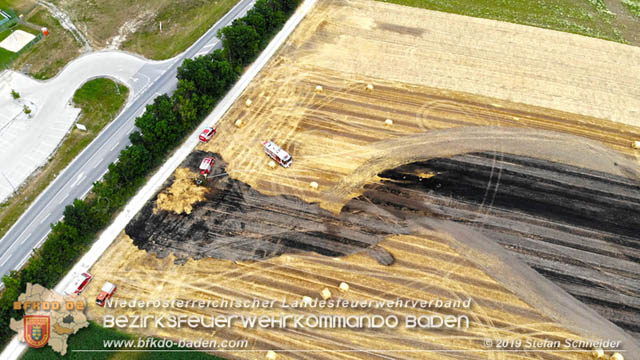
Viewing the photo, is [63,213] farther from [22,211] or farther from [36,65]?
[36,65]

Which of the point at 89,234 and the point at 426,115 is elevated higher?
the point at 426,115

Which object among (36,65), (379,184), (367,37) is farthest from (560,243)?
(36,65)

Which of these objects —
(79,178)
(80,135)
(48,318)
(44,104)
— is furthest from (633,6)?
(48,318)

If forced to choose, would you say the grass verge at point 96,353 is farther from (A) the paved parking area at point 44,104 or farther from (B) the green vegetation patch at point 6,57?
(B) the green vegetation patch at point 6,57

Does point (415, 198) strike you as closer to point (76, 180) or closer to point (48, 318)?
point (48, 318)

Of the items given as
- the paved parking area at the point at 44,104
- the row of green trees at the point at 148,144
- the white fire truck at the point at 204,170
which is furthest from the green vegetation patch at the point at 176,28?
the white fire truck at the point at 204,170

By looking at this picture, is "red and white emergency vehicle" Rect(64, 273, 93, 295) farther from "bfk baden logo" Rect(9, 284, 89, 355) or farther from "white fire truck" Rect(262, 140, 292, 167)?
"white fire truck" Rect(262, 140, 292, 167)
